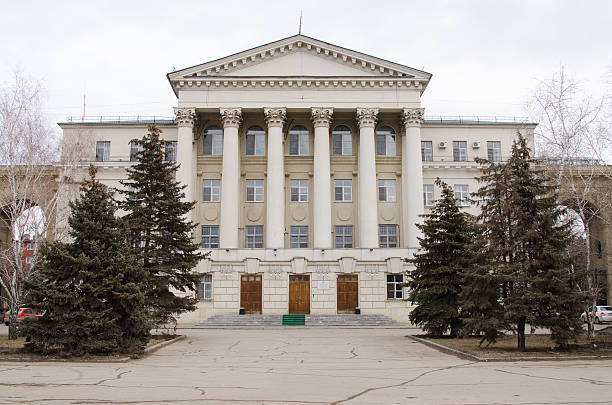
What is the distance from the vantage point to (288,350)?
65.8 feet

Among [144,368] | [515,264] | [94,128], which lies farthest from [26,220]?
[94,128]

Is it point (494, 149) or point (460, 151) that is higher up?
point (494, 149)

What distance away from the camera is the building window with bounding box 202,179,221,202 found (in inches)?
1677

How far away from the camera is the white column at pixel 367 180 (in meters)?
39.7

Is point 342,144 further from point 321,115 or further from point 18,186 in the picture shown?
point 18,186

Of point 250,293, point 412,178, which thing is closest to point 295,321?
point 250,293

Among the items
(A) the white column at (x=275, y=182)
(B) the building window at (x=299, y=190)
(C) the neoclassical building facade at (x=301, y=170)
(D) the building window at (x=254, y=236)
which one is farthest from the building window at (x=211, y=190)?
(B) the building window at (x=299, y=190)

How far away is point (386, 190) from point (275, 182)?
28.9ft

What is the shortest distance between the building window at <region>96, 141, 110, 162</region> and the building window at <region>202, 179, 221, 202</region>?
8688mm

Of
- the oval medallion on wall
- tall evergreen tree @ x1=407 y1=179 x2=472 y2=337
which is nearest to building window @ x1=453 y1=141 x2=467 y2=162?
the oval medallion on wall

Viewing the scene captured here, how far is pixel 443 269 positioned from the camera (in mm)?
23828

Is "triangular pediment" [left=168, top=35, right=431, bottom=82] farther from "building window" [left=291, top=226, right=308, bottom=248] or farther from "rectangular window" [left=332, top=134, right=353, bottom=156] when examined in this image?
"building window" [left=291, top=226, right=308, bottom=248]

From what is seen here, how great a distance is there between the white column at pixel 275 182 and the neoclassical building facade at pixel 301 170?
8cm

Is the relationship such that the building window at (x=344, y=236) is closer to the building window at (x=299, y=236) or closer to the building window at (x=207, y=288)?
the building window at (x=299, y=236)
